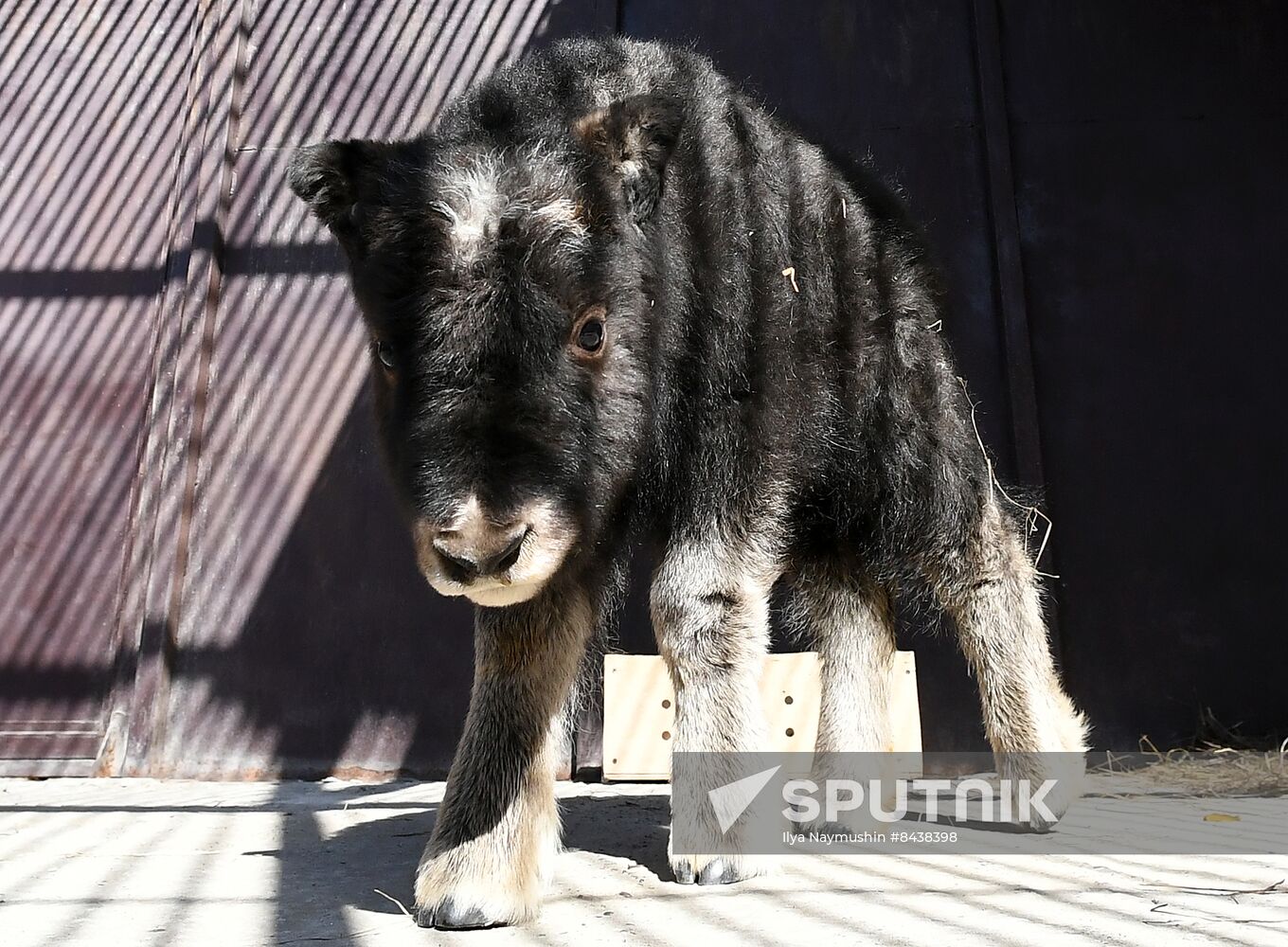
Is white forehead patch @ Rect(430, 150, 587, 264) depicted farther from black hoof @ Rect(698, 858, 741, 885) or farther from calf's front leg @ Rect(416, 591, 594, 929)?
black hoof @ Rect(698, 858, 741, 885)

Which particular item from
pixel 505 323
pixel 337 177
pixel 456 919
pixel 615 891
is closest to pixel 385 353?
pixel 505 323

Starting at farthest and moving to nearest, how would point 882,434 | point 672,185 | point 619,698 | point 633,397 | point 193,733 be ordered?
1. point 193,733
2. point 619,698
3. point 882,434
4. point 672,185
5. point 633,397

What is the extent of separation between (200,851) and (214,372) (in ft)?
10.0

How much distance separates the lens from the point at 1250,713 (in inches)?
203

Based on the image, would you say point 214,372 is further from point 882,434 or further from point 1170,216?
point 1170,216

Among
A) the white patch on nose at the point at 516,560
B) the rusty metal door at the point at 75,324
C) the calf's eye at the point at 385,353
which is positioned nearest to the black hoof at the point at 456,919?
the white patch on nose at the point at 516,560

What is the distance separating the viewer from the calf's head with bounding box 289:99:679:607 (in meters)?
2.36

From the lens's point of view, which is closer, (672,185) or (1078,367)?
(672,185)

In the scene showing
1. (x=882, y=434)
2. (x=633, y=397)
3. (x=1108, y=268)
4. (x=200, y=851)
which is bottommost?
(x=200, y=851)

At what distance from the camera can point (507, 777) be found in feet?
9.49

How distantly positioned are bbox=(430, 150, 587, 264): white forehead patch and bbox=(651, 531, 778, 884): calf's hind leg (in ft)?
3.11

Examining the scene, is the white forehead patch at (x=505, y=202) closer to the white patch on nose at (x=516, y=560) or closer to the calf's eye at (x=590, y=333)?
the calf's eye at (x=590, y=333)

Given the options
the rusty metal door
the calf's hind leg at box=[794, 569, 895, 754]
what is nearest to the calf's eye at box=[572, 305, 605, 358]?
the calf's hind leg at box=[794, 569, 895, 754]

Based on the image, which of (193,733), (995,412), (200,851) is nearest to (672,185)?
(200,851)
